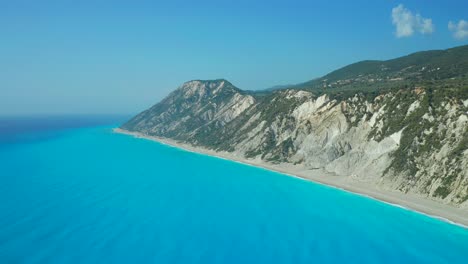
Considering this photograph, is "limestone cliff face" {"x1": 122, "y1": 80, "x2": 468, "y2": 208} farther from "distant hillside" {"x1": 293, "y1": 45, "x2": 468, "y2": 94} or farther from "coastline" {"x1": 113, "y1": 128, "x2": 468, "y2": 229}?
"distant hillside" {"x1": 293, "y1": 45, "x2": 468, "y2": 94}

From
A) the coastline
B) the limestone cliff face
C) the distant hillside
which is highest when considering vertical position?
the distant hillside

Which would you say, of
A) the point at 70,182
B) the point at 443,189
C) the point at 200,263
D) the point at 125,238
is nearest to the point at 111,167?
the point at 70,182

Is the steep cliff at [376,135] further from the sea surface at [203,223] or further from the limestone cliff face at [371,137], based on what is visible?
the sea surface at [203,223]

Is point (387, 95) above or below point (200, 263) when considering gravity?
above

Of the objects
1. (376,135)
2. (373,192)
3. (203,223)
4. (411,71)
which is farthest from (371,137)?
(411,71)

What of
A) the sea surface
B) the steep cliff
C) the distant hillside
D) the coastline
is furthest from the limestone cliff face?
the distant hillside

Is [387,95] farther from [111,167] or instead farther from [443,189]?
[111,167]

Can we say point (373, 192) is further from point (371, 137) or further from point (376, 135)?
point (371, 137)
